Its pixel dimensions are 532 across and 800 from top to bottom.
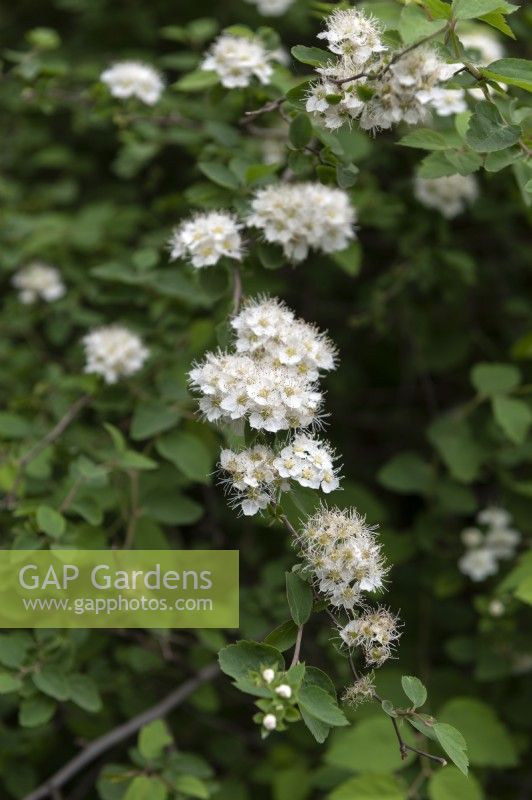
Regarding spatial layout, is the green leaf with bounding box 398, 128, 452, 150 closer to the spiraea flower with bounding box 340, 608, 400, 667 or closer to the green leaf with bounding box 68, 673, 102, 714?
the spiraea flower with bounding box 340, 608, 400, 667

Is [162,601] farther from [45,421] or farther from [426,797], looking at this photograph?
[426,797]

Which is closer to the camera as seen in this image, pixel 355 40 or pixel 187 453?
pixel 355 40

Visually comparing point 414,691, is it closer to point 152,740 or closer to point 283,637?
point 283,637

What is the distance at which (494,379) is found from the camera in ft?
8.19

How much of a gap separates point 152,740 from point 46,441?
0.76 m

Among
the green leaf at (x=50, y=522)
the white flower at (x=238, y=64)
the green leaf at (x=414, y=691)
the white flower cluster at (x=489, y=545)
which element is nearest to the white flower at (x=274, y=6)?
the white flower at (x=238, y=64)

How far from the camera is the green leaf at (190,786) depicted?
184 cm

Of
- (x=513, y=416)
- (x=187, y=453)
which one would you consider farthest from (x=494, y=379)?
(x=187, y=453)

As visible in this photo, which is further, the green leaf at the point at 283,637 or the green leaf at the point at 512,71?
the green leaf at the point at 512,71

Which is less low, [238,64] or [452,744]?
[238,64]

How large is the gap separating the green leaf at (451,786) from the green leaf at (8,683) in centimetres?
98

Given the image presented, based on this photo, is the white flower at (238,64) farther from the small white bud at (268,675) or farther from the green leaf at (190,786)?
the green leaf at (190,786)

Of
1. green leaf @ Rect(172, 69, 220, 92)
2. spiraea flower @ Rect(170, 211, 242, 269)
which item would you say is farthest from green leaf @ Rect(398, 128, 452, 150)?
green leaf @ Rect(172, 69, 220, 92)

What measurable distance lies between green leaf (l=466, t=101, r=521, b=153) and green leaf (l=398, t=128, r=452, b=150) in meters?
0.16
